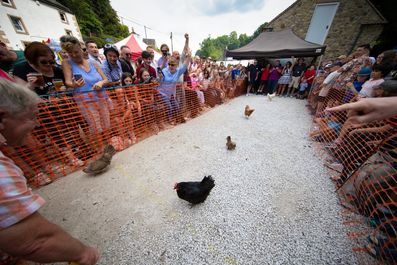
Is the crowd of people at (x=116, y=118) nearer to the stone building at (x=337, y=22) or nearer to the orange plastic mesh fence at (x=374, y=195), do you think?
the orange plastic mesh fence at (x=374, y=195)

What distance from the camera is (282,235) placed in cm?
158

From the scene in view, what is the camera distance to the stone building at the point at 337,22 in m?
10.2

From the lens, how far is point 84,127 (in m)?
2.80

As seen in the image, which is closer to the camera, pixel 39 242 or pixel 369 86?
pixel 39 242

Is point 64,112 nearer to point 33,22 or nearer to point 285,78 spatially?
point 285,78

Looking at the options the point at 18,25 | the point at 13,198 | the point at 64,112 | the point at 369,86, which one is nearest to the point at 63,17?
the point at 18,25

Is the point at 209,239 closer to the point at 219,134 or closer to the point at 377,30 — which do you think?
the point at 219,134

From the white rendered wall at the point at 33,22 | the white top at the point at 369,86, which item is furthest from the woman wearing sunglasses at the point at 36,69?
the white rendered wall at the point at 33,22

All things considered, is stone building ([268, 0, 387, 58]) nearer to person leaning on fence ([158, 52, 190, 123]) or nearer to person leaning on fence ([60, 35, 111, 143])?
person leaning on fence ([158, 52, 190, 123])

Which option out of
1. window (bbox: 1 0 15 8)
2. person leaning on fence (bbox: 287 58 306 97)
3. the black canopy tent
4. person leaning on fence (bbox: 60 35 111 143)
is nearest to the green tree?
window (bbox: 1 0 15 8)

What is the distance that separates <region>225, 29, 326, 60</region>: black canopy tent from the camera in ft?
26.4

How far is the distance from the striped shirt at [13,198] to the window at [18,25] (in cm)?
2608

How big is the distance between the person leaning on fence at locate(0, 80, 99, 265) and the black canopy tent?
35.7ft

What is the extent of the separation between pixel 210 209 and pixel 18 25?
27436 millimetres
